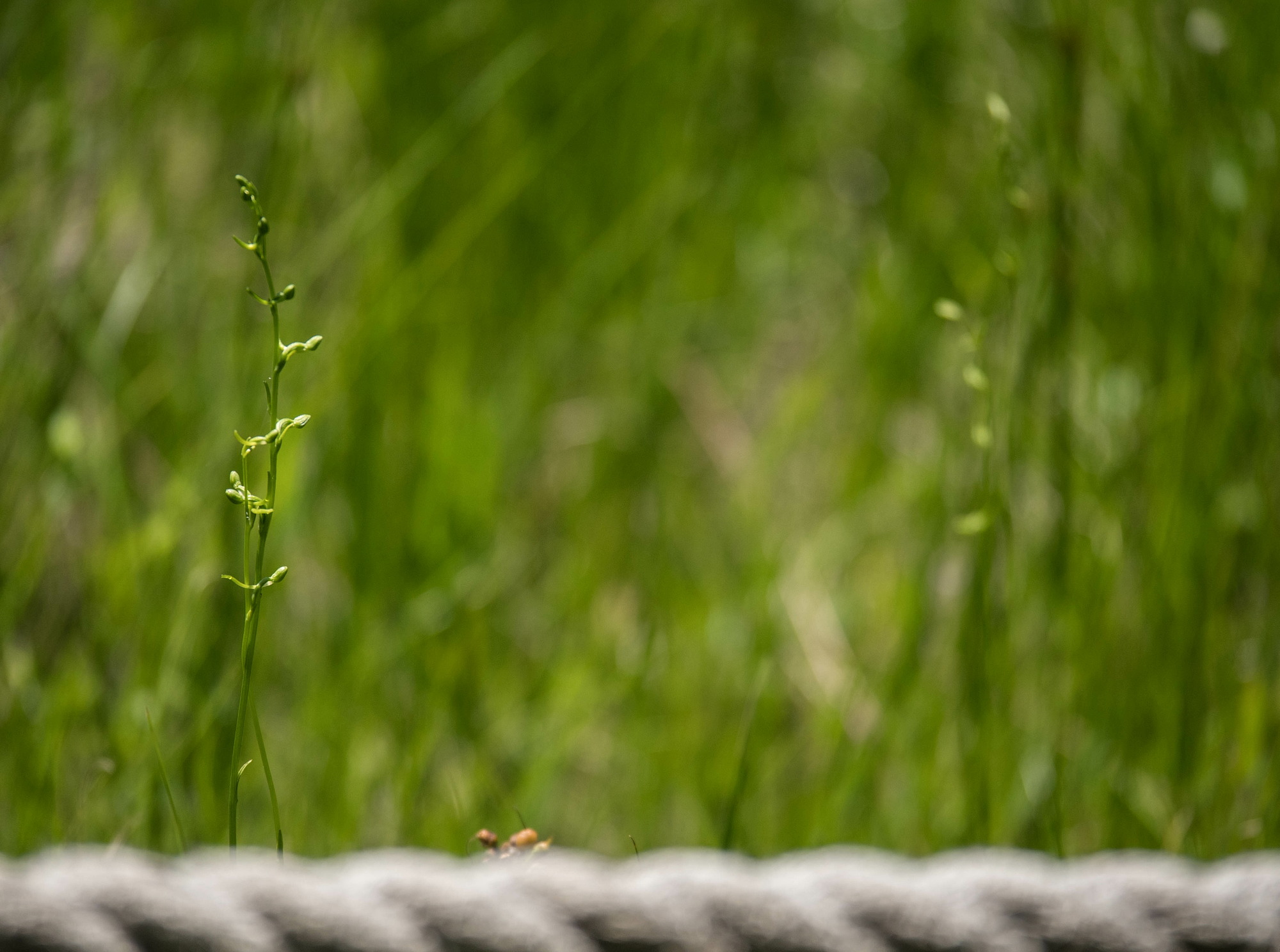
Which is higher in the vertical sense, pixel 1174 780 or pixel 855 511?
pixel 855 511

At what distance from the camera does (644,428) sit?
1375 mm

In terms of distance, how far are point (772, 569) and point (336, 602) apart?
0.49 meters

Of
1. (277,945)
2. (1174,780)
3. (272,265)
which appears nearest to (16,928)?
(277,945)

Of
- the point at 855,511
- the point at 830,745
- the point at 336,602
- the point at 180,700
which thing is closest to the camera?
the point at 180,700

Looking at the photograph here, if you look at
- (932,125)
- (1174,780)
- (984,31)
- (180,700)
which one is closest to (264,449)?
(180,700)

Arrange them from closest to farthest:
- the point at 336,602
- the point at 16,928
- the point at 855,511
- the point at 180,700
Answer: the point at 16,928 < the point at 180,700 < the point at 336,602 < the point at 855,511

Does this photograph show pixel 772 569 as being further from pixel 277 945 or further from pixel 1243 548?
pixel 277 945

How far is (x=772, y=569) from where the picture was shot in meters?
1.11

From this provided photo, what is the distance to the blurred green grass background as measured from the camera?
92 centimetres

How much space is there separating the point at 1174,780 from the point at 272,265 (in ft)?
3.87

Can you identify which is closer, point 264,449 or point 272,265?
point 264,449

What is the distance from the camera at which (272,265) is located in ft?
4.34

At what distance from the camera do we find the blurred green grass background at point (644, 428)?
3.01ft

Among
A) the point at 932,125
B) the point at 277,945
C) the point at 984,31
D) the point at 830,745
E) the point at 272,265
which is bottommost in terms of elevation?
the point at 830,745
